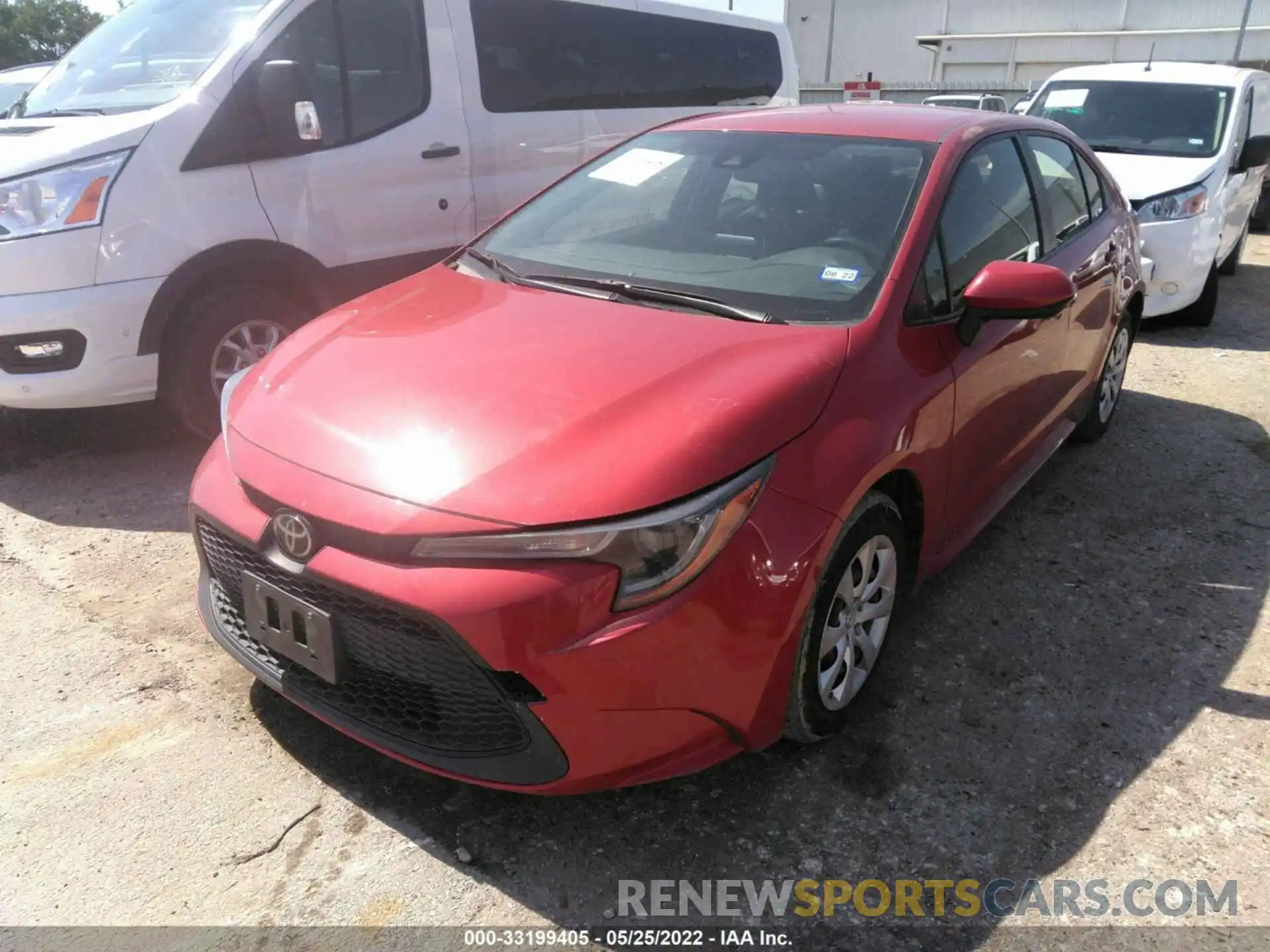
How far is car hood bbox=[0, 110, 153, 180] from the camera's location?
12.3 ft

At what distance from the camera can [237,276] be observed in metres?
4.24

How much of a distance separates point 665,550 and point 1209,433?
405 centimetres

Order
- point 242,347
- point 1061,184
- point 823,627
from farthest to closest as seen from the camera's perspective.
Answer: point 242,347, point 1061,184, point 823,627

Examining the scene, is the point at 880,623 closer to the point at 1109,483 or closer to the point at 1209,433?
the point at 1109,483

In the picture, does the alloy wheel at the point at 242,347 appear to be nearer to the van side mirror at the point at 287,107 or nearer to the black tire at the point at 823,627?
the van side mirror at the point at 287,107

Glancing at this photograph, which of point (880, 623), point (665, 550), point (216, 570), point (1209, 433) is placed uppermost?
point (665, 550)

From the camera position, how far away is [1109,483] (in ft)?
13.8

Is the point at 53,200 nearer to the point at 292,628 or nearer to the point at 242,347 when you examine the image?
the point at 242,347

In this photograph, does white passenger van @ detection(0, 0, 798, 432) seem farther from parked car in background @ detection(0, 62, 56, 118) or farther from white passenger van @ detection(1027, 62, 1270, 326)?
white passenger van @ detection(1027, 62, 1270, 326)

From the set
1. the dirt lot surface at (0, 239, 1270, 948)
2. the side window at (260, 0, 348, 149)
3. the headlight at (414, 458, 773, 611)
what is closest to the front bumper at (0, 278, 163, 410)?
the dirt lot surface at (0, 239, 1270, 948)

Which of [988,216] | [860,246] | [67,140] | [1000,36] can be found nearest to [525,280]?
[860,246]

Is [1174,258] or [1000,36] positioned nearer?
[1174,258]

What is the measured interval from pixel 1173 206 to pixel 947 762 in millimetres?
5328

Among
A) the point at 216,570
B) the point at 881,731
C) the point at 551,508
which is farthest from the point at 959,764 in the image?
the point at 216,570
